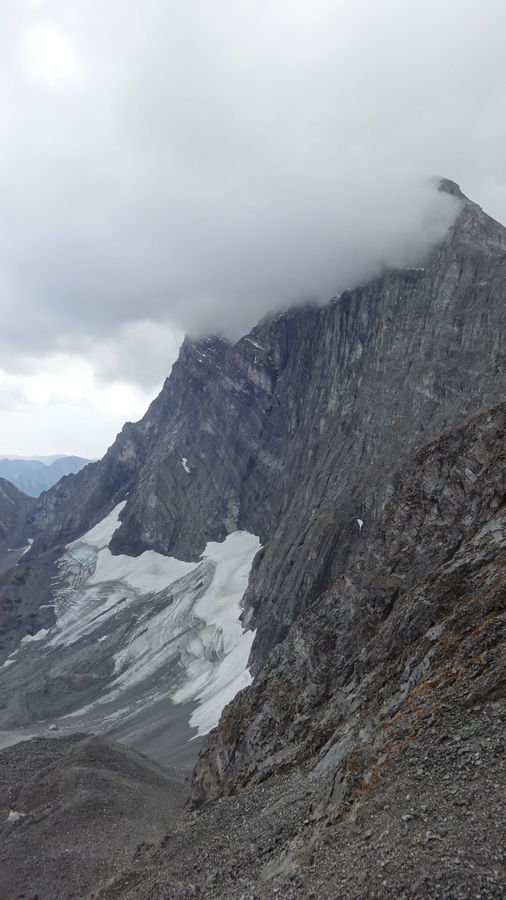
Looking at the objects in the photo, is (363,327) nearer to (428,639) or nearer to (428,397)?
(428,397)

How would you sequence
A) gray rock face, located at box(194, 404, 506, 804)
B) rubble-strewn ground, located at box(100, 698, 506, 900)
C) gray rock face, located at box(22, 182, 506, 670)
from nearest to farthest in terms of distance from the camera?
rubble-strewn ground, located at box(100, 698, 506, 900) → gray rock face, located at box(194, 404, 506, 804) → gray rock face, located at box(22, 182, 506, 670)

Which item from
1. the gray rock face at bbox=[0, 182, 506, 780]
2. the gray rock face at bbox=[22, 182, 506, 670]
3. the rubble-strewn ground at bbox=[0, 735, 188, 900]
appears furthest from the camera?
the gray rock face at bbox=[22, 182, 506, 670]

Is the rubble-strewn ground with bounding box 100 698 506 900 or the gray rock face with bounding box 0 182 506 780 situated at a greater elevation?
the gray rock face with bounding box 0 182 506 780

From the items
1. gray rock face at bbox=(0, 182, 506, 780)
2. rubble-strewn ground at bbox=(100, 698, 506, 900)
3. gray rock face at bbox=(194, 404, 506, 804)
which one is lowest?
rubble-strewn ground at bbox=(100, 698, 506, 900)

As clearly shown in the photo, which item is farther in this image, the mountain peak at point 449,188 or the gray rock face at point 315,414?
the mountain peak at point 449,188

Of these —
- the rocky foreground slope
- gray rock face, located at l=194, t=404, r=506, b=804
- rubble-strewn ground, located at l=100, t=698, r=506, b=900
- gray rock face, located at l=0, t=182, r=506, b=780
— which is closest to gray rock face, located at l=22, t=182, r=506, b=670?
gray rock face, located at l=0, t=182, r=506, b=780

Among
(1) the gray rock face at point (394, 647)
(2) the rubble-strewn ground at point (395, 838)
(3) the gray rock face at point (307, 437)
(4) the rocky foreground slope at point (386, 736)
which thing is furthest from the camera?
(3) the gray rock face at point (307, 437)

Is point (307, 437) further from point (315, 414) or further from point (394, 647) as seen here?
point (394, 647)

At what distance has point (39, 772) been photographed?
47219 mm

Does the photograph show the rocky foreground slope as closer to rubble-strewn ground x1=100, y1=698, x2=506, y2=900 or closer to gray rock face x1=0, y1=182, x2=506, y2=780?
rubble-strewn ground x1=100, y1=698, x2=506, y2=900

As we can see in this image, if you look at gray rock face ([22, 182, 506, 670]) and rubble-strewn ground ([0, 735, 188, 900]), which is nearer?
rubble-strewn ground ([0, 735, 188, 900])

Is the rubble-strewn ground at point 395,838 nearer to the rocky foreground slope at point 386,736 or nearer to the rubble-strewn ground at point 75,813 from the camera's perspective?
the rocky foreground slope at point 386,736

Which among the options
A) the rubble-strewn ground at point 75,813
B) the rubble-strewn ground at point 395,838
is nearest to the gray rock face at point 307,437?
the rubble-strewn ground at point 395,838

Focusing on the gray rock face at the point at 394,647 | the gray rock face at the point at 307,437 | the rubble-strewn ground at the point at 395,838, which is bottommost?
the rubble-strewn ground at the point at 395,838
